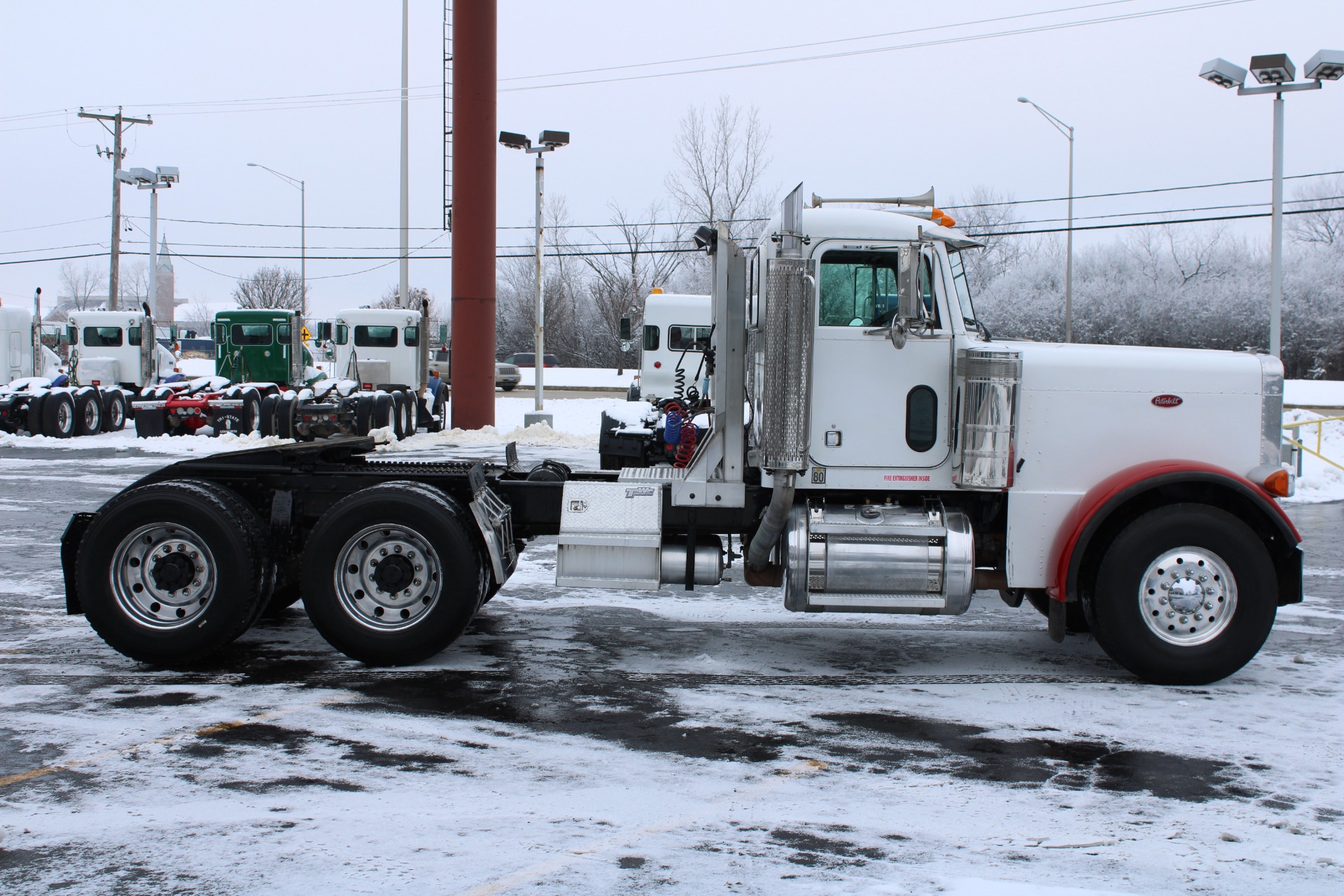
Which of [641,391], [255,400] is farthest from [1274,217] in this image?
[255,400]

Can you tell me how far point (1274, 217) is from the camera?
60.8 feet

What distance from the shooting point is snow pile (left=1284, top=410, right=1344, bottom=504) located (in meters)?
16.0

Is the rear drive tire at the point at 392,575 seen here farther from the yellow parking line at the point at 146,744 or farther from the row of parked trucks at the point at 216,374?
the row of parked trucks at the point at 216,374

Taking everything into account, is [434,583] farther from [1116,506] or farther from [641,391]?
[641,391]

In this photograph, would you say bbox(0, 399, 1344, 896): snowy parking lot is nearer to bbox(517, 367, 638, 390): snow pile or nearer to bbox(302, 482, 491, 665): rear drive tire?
bbox(302, 482, 491, 665): rear drive tire

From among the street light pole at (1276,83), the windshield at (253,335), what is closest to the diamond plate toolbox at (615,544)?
the street light pole at (1276,83)

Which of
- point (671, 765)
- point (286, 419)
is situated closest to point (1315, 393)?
point (286, 419)

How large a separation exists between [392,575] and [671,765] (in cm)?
242

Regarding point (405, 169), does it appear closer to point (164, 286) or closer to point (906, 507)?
point (906, 507)

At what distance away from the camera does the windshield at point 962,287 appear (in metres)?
7.02

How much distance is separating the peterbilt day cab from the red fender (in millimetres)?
17

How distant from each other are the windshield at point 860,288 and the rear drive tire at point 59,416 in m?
23.3

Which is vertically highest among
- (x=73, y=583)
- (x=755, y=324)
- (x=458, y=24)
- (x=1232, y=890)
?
(x=458, y=24)

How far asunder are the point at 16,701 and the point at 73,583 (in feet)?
3.03
